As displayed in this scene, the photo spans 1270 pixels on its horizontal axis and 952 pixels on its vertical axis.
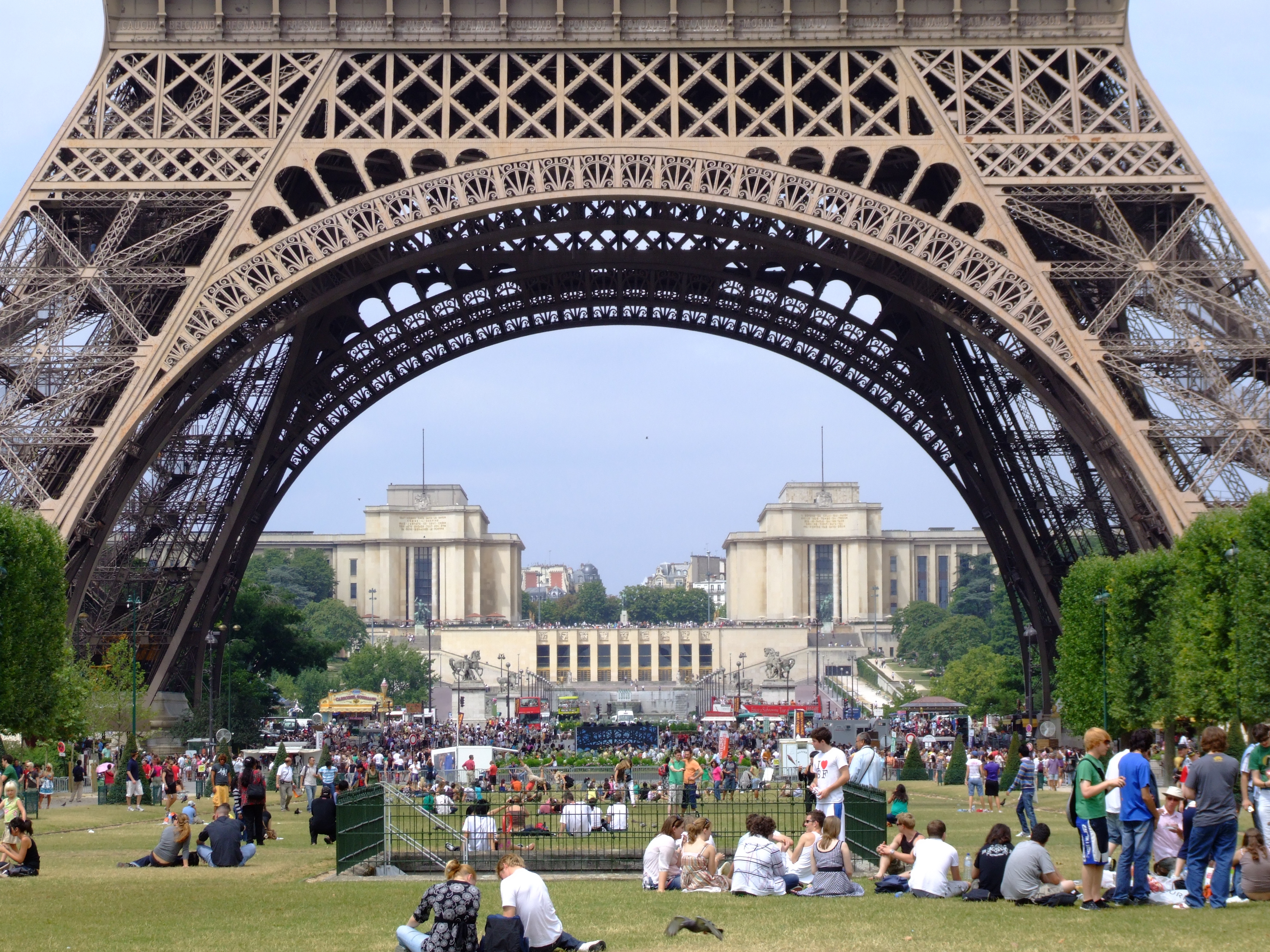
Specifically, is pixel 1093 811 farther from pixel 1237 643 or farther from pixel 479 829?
pixel 1237 643

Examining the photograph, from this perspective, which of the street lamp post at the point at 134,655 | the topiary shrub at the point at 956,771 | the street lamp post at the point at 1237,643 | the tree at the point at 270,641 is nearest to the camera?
the street lamp post at the point at 1237,643

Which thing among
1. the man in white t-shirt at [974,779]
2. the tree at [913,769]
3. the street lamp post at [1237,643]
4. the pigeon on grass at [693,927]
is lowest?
the tree at [913,769]

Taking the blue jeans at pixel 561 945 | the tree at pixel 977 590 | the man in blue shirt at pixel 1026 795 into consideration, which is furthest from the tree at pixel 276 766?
the tree at pixel 977 590

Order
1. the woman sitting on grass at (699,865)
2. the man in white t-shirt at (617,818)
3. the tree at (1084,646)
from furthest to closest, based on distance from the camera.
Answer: the tree at (1084,646), the man in white t-shirt at (617,818), the woman sitting on grass at (699,865)

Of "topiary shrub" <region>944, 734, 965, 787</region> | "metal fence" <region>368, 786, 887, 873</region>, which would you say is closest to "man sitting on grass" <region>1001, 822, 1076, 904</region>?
"metal fence" <region>368, 786, 887, 873</region>

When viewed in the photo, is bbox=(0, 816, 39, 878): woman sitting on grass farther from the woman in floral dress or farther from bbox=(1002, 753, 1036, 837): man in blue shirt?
bbox=(1002, 753, 1036, 837): man in blue shirt

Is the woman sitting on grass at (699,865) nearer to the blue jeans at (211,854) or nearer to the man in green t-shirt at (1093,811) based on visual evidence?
the man in green t-shirt at (1093,811)
